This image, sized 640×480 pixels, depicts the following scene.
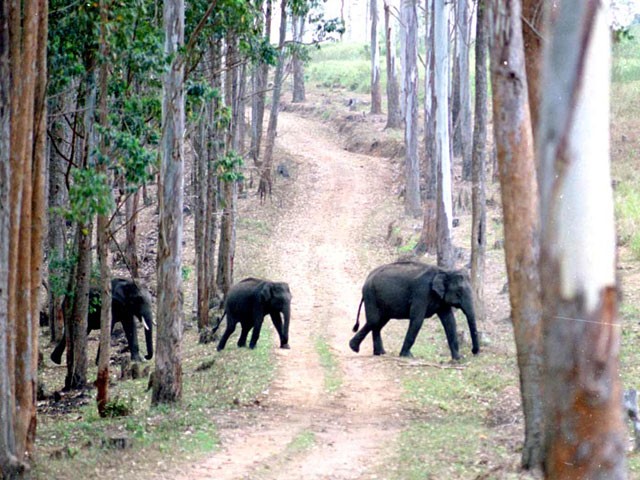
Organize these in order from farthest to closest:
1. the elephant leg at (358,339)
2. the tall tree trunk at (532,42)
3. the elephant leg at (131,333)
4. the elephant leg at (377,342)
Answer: the elephant leg at (131,333) < the elephant leg at (358,339) < the elephant leg at (377,342) < the tall tree trunk at (532,42)

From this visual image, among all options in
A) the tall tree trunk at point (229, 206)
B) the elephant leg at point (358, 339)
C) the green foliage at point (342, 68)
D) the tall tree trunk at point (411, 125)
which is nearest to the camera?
the elephant leg at point (358, 339)

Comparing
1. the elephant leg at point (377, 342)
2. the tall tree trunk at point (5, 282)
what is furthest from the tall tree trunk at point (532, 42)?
the elephant leg at point (377, 342)

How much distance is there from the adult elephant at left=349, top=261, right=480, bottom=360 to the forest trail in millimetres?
660

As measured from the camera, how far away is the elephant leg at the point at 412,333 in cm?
1484

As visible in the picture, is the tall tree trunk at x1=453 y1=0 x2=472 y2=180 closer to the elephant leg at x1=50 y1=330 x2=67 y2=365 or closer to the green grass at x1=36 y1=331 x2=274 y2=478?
the elephant leg at x1=50 y1=330 x2=67 y2=365

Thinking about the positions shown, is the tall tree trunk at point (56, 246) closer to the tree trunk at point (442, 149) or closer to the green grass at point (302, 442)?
the green grass at point (302, 442)

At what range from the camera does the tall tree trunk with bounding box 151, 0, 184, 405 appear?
11.3 m

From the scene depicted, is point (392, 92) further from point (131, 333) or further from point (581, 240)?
point (581, 240)

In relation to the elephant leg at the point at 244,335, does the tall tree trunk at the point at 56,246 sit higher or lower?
higher

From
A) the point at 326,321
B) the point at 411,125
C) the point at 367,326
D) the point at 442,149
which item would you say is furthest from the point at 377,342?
the point at 411,125

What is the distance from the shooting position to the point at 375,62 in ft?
147

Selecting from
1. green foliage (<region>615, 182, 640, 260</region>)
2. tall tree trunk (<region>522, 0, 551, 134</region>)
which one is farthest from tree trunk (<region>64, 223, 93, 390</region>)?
green foliage (<region>615, 182, 640, 260</region>)

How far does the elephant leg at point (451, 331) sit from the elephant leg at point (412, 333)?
40cm

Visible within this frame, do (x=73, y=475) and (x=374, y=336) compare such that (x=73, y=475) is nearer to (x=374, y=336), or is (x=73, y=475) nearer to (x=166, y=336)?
(x=166, y=336)
